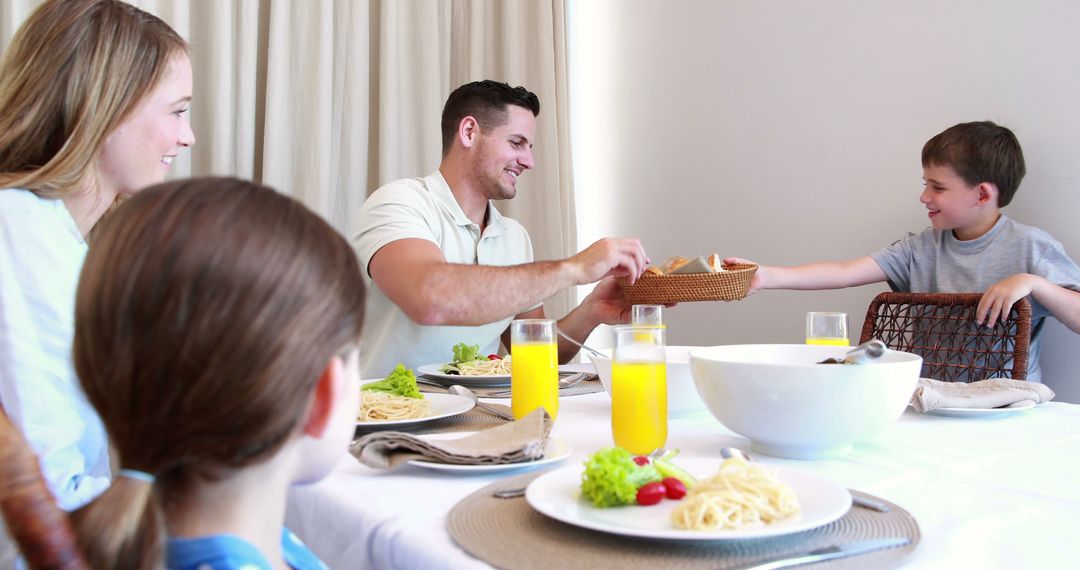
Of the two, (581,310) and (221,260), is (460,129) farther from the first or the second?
(221,260)

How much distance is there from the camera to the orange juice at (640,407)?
983 mm

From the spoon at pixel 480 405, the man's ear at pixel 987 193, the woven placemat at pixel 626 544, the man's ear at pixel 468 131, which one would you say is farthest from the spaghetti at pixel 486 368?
the man's ear at pixel 987 193

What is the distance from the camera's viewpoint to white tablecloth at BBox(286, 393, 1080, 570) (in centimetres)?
68

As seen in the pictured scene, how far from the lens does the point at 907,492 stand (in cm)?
84

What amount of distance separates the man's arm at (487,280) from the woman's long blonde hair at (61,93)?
2.52 feet

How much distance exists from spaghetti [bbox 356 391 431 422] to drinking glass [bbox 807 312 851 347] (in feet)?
2.23

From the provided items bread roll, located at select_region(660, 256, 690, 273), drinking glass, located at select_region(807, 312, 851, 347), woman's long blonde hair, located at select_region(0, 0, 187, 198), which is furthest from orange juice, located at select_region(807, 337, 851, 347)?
woman's long blonde hair, located at select_region(0, 0, 187, 198)

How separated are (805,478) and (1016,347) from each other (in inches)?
49.8

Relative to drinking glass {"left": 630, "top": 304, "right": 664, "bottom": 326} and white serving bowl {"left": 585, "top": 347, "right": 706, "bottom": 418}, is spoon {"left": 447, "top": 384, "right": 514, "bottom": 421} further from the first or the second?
drinking glass {"left": 630, "top": 304, "right": 664, "bottom": 326}

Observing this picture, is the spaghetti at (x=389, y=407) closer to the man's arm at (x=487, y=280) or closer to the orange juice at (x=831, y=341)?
the man's arm at (x=487, y=280)

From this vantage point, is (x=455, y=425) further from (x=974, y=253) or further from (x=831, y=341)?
(x=974, y=253)

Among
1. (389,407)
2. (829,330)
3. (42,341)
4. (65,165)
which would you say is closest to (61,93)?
(65,165)

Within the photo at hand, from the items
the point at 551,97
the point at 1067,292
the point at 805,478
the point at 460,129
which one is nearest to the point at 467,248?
the point at 460,129

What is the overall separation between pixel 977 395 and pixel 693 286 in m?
0.59
